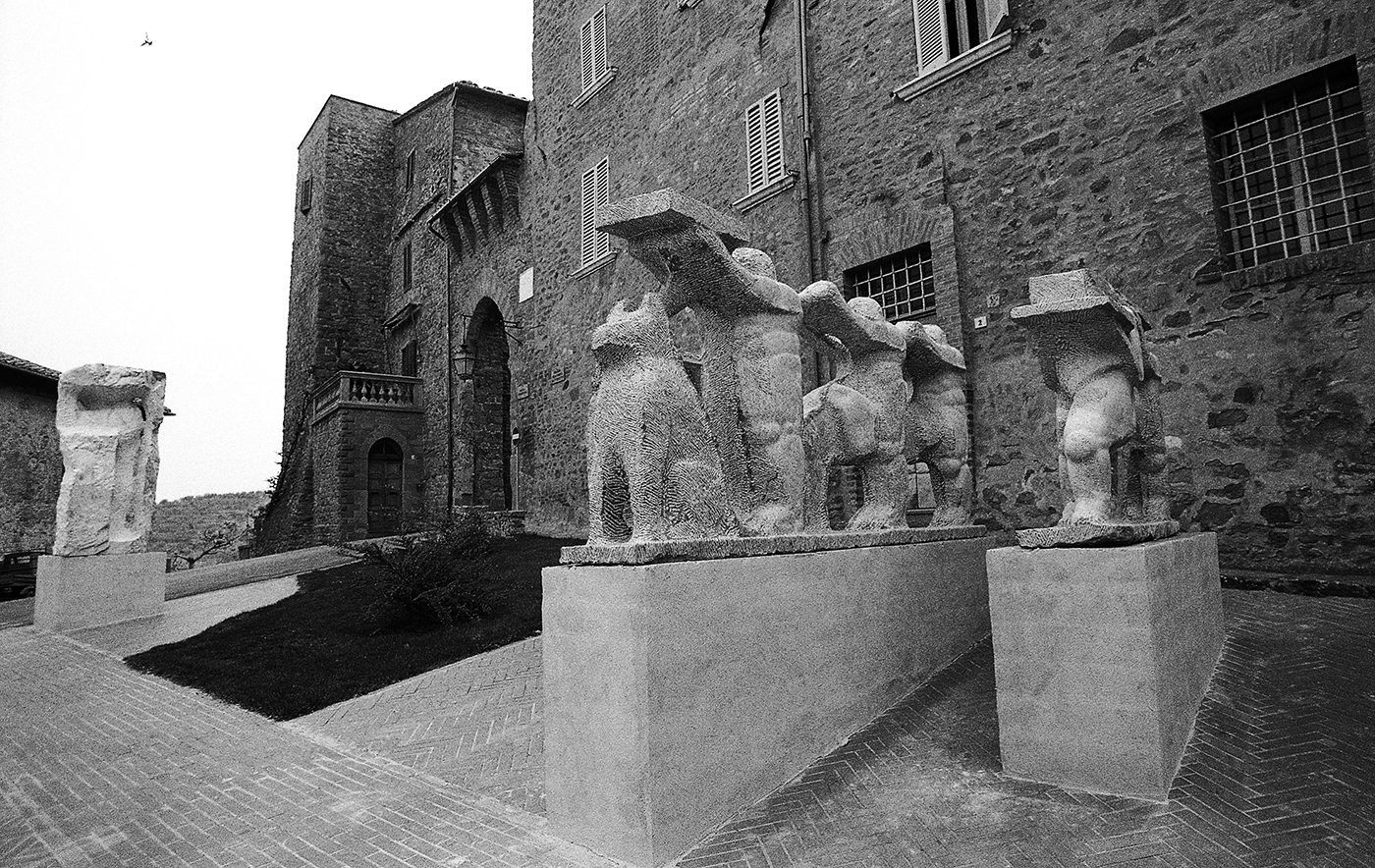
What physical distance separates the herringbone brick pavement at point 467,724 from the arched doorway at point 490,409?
1515cm

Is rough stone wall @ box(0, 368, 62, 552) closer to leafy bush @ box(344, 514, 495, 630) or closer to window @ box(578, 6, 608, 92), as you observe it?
window @ box(578, 6, 608, 92)

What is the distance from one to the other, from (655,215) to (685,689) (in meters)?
2.11

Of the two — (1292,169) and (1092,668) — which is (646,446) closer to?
(1092,668)

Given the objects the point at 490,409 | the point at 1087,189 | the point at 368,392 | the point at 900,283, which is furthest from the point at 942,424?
the point at 368,392

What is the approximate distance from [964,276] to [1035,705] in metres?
6.51

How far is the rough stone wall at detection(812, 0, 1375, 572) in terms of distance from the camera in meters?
6.46

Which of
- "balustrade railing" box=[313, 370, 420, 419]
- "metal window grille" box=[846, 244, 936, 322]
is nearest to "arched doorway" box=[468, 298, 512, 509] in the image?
"balustrade railing" box=[313, 370, 420, 419]

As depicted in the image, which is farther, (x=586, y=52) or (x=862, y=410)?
(x=586, y=52)

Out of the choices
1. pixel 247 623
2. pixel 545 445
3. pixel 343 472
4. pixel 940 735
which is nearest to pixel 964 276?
pixel 940 735

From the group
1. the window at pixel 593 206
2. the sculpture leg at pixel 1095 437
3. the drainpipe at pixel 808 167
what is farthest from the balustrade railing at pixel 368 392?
the sculpture leg at pixel 1095 437

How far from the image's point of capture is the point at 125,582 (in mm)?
9977

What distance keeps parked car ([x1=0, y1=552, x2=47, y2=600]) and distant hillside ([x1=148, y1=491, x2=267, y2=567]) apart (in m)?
11.7

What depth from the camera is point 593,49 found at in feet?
53.0

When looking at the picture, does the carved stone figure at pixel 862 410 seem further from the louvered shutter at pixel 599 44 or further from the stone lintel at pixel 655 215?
the louvered shutter at pixel 599 44
